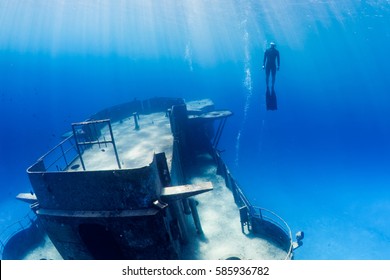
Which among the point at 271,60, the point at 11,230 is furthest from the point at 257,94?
the point at 271,60

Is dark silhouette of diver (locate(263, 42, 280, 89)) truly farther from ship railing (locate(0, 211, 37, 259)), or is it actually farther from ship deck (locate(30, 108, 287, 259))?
ship railing (locate(0, 211, 37, 259))

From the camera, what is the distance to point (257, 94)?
112m

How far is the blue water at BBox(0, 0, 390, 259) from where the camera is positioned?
34.3 metres

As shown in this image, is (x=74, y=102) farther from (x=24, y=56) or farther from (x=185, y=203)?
(x=185, y=203)

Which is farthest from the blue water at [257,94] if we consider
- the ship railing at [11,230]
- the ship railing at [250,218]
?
the ship railing at [250,218]

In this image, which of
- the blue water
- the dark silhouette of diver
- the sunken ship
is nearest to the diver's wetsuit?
the dark silhouette of diver

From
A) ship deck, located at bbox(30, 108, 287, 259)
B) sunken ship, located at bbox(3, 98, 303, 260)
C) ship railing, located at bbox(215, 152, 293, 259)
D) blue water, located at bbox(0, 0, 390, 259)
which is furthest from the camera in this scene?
blue water, located at bbox(0, 0, 390, 259)

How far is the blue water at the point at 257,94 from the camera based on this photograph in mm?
34281

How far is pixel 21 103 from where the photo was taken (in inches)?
3159

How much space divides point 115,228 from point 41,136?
224 feet

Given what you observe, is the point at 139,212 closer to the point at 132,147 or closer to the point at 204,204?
the point at 204,204

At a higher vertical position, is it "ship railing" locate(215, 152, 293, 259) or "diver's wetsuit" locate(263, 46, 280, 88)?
"diver's wetsuit" locate(263, 46, 280, 88)

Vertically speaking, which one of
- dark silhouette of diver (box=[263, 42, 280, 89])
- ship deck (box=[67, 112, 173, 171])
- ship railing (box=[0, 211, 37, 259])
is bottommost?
ship railing (box=[0, 211, 37, 259])
